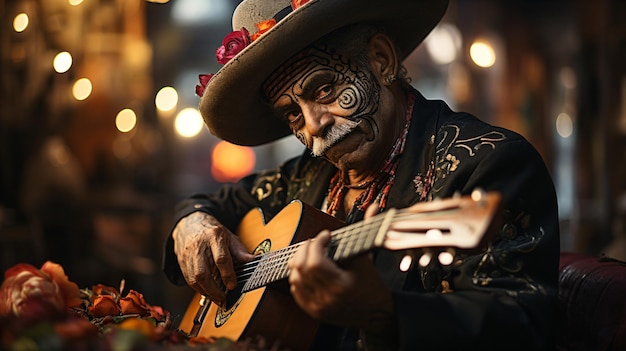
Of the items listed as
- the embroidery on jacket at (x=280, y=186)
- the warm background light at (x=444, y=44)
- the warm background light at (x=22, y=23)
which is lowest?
the embroidery on jacket at (x=280, y=186)

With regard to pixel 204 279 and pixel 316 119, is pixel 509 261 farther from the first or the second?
pixel 204 279

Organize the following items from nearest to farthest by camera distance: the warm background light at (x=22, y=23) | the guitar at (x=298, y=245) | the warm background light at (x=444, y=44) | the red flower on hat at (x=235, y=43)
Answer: the guitar at (x=298, y=245) < the red flower on hat at (x=235, y=43) < the warm background light at (x=22, y=23) < the warm background light at (x=444, y=44)

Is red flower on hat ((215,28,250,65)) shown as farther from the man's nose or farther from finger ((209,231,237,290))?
finger ((209,231,237,290))

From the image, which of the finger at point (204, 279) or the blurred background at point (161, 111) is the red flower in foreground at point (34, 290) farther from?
the blurred background at point (161, 111)

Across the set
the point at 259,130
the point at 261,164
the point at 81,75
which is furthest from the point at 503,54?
the point at 259,130

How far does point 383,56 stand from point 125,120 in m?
6.11

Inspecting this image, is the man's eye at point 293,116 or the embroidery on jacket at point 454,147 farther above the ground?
the man's eye at point 293,116

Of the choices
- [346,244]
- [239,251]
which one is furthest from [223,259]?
[346,244]

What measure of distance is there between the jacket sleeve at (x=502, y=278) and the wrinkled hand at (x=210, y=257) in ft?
1.89

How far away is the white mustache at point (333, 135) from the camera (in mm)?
2379

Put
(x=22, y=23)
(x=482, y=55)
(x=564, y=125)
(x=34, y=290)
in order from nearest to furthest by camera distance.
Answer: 1. (x=34, y=290)
2. (x=22, y=23)
3. (x=482, y=55)
4. (x=564, y=125)

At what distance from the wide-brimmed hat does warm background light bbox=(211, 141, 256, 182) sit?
11.0 m

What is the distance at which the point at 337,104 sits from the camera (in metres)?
2.39

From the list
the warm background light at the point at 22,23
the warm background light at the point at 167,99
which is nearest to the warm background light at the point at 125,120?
the warm background light at the point at 167,99
